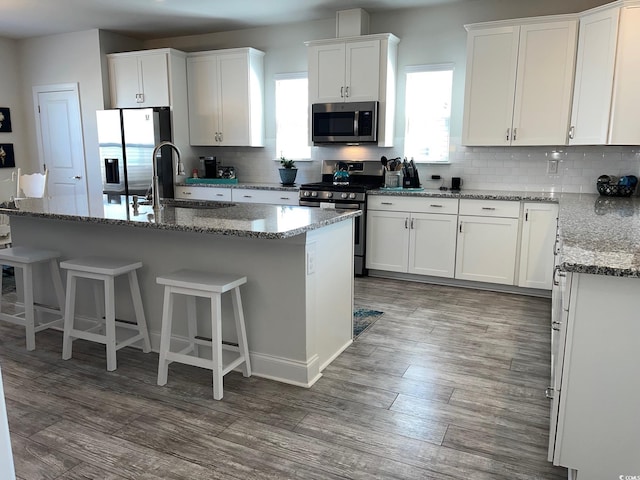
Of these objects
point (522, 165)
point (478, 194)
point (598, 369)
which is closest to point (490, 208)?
point (478, 194)

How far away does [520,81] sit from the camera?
4.21m

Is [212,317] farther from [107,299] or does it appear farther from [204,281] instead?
[107,299]

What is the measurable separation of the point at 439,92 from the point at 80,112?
176 inches

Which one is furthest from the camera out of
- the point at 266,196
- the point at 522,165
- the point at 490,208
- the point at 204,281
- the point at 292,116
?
the point at 292,116

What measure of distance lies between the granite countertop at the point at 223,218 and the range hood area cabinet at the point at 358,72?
222 centimetres

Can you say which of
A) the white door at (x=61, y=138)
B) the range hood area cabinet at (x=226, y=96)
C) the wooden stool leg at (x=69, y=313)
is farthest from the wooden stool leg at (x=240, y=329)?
the white door at (x=61, y=138)

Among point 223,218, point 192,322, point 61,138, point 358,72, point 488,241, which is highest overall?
point 358,72

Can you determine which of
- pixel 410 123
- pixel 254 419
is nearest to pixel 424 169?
pixel 410 123

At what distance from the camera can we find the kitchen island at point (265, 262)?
8.33 ft

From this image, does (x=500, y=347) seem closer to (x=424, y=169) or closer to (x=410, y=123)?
(x=424, y=169)

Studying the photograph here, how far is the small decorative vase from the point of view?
5.44 meters

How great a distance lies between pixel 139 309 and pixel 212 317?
0.82m

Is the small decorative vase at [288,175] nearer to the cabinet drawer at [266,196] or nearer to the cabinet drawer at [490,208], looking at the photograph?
the cabinet drawer at [266,196]

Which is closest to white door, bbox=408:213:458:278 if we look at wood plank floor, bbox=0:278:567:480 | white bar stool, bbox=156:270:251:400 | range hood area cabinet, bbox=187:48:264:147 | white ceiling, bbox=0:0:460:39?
wood plank floor, bbox=0:278:567:480
